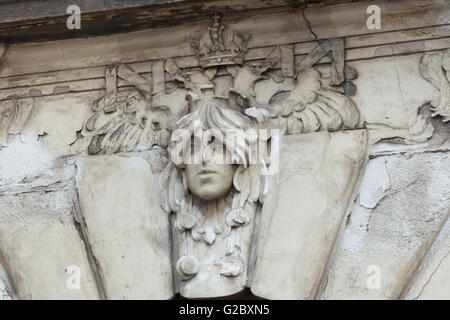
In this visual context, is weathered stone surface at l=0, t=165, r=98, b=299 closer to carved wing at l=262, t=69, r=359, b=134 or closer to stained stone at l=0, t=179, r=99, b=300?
stained stone at l=0, t=179, r=99, b=300

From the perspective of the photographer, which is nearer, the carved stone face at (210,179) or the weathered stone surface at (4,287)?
the carved stone face at (210,179)

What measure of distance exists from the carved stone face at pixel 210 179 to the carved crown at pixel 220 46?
0.44 meters

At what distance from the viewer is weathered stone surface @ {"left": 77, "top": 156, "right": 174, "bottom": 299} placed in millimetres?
3527

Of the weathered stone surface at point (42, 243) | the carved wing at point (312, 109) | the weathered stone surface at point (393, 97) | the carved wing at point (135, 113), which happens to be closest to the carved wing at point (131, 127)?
the carved wing at point (135, 113)

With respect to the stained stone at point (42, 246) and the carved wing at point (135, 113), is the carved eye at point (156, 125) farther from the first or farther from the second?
the stained stone at point (42, 246)

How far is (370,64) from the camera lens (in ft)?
11.9

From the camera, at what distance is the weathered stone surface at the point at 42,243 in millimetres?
3613

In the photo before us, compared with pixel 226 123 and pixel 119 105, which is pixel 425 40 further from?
pixel 119 105

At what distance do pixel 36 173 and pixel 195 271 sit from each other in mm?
775

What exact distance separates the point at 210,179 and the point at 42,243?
68cm

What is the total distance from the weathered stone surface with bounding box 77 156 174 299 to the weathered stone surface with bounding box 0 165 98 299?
0.23 ft

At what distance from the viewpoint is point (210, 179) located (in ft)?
11.4

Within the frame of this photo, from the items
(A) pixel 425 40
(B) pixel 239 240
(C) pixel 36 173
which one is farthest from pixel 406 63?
(C) pixel 36 173

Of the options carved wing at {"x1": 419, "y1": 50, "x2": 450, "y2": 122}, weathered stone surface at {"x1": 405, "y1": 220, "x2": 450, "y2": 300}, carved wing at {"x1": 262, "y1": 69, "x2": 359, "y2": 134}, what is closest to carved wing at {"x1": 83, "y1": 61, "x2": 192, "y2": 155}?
carved wing at {"x1": 262, "y1": 69, "x2": 359, "y2": 134}
